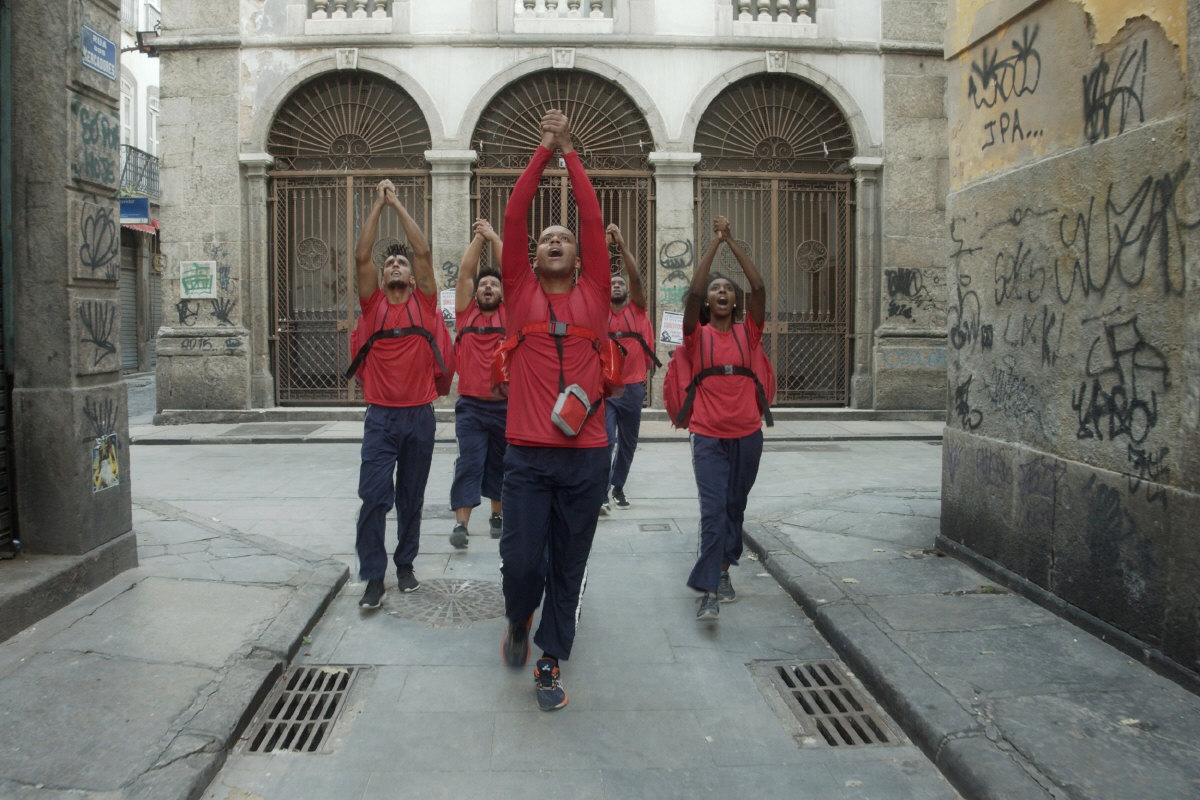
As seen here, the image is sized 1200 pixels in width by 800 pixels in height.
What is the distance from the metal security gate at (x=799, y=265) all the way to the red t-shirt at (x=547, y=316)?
1054 centimetres

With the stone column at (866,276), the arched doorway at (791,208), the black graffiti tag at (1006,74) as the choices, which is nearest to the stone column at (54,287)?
the black graffiti tag at (1006,74)

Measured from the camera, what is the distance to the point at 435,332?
537 centimetres

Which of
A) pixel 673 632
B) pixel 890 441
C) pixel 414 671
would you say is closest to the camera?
pixel 414 671

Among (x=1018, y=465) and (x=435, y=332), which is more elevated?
(x=435, y=332)

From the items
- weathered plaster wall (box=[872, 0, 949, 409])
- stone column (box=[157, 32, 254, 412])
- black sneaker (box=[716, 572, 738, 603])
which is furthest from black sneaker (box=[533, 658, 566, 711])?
weathered plaster wall (box=[872, 0, 949, 409])

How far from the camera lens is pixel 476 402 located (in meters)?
6.43

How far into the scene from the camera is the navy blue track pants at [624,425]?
7359 millimetres

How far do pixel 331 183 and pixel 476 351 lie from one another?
859cm

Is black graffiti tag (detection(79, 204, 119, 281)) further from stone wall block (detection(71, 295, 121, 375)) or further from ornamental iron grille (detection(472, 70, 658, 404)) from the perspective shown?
ornamental iron grille (detection(472, 70, 658, 404))

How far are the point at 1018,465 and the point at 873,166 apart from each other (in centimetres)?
985

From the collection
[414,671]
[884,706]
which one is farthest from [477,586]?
[884,706]

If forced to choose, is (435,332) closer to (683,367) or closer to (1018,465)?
(683,367)

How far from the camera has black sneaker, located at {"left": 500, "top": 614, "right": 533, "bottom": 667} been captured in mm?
4113

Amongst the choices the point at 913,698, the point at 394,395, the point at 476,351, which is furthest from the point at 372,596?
the point at 913,698
